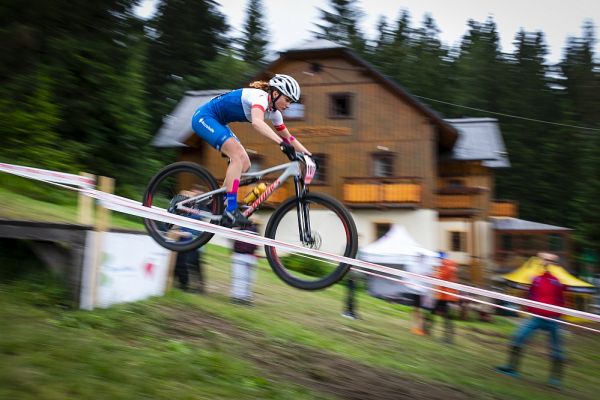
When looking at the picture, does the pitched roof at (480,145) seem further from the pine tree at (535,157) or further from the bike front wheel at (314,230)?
the bike front wheel at (314,230)

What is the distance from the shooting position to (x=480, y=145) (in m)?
31.1

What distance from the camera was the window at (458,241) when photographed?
29922 millimetres

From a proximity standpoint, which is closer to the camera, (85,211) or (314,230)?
(314,230)

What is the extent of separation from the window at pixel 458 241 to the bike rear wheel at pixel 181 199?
2501 centimetres

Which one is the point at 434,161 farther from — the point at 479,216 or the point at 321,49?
the point at 321,49

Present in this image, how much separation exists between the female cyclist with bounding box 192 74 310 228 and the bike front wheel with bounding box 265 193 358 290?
1.09 ft

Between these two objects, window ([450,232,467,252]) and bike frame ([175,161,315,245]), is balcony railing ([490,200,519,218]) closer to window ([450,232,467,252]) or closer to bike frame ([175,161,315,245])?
window ([450,232,467,252])

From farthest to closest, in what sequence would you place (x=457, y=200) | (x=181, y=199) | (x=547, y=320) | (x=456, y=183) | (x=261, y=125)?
1. (x=456, y=183)
2. (x=457, y=200)
3. (x=547, y=320)
4. (x=181, y=199)
5. (x=261, y=125)

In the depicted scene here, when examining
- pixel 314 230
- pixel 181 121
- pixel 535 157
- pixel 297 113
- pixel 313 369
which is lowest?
pixel 313 369

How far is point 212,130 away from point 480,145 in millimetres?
27211

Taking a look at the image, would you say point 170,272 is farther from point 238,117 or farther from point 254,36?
point 254,36

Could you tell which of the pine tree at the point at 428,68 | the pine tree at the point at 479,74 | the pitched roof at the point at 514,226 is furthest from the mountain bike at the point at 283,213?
the pine tree at the point at 479,74

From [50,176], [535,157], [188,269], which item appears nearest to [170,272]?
[188,269]

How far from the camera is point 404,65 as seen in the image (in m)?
54.3
